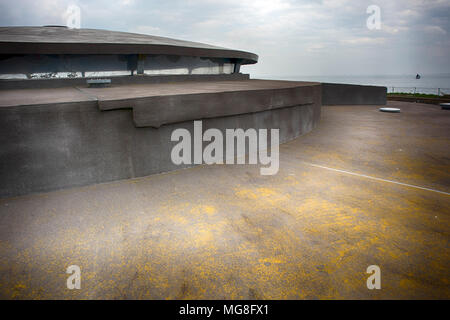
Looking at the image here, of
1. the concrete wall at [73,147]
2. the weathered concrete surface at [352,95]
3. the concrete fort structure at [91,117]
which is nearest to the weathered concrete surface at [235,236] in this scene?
the concrete wall at [73,147]

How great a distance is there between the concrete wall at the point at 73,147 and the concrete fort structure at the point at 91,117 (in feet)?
0.05

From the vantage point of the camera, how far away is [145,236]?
4.07 meters

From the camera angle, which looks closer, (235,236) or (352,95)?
(235,236)

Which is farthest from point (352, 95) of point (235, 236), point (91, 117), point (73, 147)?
point (73, 147)

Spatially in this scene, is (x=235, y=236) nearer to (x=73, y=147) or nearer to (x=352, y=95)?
(x=73, y=147)

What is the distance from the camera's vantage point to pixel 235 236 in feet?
13.4

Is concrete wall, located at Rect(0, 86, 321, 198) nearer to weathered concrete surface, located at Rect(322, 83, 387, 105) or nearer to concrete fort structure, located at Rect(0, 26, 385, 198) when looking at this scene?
concrete fort structure, located at Rect(0, 26, 385, 198)

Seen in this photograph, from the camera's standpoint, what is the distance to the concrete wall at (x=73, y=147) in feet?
16.9

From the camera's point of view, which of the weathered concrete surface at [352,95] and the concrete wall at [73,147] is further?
the weathered concrete surface at [352,95]

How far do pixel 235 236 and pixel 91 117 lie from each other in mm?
3831

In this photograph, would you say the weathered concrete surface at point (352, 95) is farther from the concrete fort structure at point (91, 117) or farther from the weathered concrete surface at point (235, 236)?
the weathered concrete surface at point (235, 236)

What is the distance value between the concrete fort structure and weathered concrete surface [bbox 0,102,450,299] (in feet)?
1.29

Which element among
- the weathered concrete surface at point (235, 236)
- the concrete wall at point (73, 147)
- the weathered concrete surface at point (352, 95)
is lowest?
the weathered concrete surface at point (235, 236)

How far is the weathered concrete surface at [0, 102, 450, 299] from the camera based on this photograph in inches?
122
